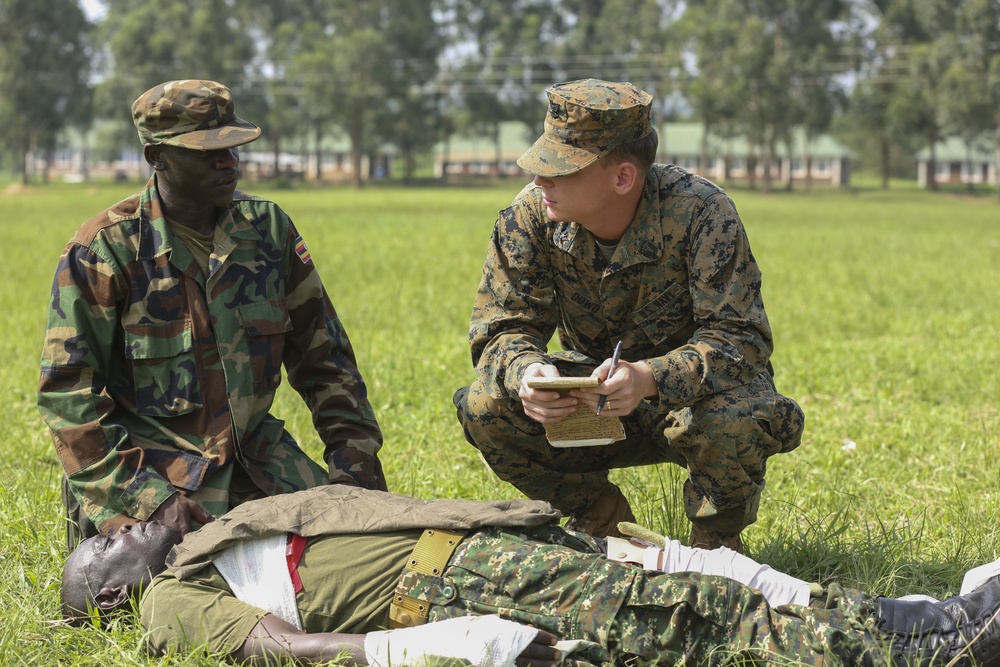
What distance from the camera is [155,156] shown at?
390 cm

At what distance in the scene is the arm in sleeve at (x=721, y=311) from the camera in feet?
12.3

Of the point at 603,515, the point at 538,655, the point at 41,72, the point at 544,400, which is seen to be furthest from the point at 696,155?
the point at 538,655

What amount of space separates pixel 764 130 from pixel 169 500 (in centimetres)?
5763

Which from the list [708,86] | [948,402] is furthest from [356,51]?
[948,402]

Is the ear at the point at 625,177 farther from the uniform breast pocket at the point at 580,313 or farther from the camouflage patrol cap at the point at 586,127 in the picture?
the uniform breast pocket at the point at 580,313

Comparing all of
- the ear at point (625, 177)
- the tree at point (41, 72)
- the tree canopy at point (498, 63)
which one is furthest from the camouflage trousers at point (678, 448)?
the tree at point (41, 72)

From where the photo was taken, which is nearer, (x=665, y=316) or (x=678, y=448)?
(x=678, y=448)

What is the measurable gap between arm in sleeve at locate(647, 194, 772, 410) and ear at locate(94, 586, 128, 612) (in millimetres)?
1780

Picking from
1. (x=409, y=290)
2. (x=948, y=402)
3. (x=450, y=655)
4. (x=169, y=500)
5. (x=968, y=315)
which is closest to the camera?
(x=450, y=655)

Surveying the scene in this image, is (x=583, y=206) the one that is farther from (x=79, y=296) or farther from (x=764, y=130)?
(x=764, y=130)

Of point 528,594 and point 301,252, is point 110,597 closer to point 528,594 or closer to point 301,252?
point 528,594

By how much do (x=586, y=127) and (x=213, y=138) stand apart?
4.07ft

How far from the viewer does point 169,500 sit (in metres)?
3.68

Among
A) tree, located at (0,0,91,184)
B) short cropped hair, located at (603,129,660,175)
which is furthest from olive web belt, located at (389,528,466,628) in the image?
tree, located at (0,0,91,184)
